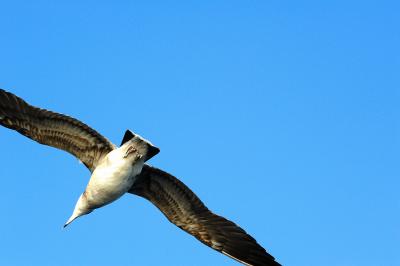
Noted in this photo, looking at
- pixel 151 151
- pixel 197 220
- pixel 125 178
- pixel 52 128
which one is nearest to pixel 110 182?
pixel 125 178

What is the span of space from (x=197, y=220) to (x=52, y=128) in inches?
209

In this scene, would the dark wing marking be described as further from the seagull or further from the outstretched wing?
the outstretched wing

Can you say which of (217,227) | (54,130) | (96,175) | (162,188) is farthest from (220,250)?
(54,130)

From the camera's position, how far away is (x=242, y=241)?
22953mm

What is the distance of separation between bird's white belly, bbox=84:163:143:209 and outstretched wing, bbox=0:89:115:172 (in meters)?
0.66

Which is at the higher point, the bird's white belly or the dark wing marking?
the dark wing marking

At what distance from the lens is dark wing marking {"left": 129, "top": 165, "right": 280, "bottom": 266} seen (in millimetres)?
22500

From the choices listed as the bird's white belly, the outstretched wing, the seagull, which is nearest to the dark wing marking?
the seagull

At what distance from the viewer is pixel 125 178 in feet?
70.0

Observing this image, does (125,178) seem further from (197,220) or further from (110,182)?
(197,220)

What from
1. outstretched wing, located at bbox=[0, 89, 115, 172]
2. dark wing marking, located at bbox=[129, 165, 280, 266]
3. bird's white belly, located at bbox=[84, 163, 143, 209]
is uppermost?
dark wing marking, located at bbox=[129, 165, 280, 266]

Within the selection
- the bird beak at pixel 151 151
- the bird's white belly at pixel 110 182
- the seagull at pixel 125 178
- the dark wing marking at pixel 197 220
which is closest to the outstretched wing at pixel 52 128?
the seagull at pixel 125 178

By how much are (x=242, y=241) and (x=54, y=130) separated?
6.55 metres

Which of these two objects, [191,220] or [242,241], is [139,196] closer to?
[191,220]
